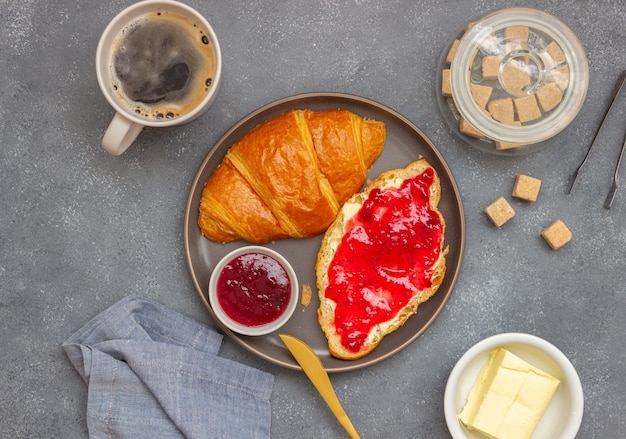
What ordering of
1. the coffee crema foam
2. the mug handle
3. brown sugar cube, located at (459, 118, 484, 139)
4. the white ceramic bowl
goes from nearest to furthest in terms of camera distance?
the mug handle, the coffee crema foam, the white ceramic bowl, brown sugar cube, located at (459, 118, 484, 139)

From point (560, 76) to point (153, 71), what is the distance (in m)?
1.58

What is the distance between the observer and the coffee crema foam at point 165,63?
2289mm

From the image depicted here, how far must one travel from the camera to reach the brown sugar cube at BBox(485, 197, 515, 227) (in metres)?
2.54

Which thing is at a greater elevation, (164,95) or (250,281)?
(164,95)

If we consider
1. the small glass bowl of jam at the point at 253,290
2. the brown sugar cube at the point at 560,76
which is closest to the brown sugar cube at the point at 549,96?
the brown sugar cube at the point at 560,76

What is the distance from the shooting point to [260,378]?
2.54 m

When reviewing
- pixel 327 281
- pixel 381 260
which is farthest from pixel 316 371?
pixel 381 260

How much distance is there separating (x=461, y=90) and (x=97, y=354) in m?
1.77

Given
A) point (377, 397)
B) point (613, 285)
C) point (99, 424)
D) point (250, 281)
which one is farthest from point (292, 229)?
point (613, 285)

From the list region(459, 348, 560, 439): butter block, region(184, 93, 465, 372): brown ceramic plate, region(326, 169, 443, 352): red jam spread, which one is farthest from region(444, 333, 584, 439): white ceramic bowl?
region(326, 169, 443, 352): red jam spread

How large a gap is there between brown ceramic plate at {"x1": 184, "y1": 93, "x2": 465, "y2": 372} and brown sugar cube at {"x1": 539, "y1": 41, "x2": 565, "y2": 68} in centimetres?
59

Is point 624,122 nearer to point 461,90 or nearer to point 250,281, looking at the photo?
point 461,90

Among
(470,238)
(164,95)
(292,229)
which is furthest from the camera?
(470,238)

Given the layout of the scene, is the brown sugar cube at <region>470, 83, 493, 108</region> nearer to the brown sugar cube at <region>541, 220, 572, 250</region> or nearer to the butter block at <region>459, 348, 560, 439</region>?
the brown sugar cube at <region>541, 220, 572, 250</region>
